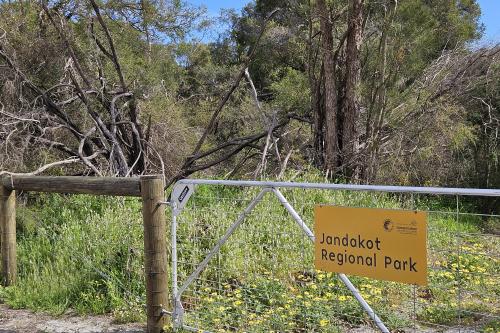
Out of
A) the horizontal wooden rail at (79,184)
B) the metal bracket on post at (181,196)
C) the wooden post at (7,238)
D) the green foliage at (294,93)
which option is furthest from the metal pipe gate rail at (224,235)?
the green foliage at (294,93)

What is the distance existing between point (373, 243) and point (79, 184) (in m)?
3.23

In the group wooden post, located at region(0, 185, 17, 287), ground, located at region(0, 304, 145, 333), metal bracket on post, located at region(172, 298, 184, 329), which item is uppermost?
wooden post, located at region(0, 185, 17, 287)

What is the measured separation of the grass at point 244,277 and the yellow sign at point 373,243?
440mm

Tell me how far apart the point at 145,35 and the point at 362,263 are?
11.2 meters

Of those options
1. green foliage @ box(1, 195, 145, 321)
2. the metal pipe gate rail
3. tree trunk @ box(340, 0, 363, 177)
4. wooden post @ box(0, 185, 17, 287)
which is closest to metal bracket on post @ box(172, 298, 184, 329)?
the metal pipe gate rail

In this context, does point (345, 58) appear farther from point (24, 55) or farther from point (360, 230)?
point (360, 230)

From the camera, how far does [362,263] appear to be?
3.61 metres

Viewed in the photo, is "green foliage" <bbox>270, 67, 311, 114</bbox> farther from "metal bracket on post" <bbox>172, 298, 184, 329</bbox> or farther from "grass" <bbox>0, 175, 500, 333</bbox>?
"metal bracket on post" <bbox>172, 298, 184, 329</bbox>

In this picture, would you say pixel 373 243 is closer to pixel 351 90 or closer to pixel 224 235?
pixel 224 235

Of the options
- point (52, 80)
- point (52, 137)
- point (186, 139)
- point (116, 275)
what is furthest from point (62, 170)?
point (116, 275)

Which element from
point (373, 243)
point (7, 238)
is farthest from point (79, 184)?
point (373, 243)

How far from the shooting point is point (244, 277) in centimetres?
541

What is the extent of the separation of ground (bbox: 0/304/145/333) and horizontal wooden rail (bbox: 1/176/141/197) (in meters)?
1.18

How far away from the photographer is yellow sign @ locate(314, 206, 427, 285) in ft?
11.0
